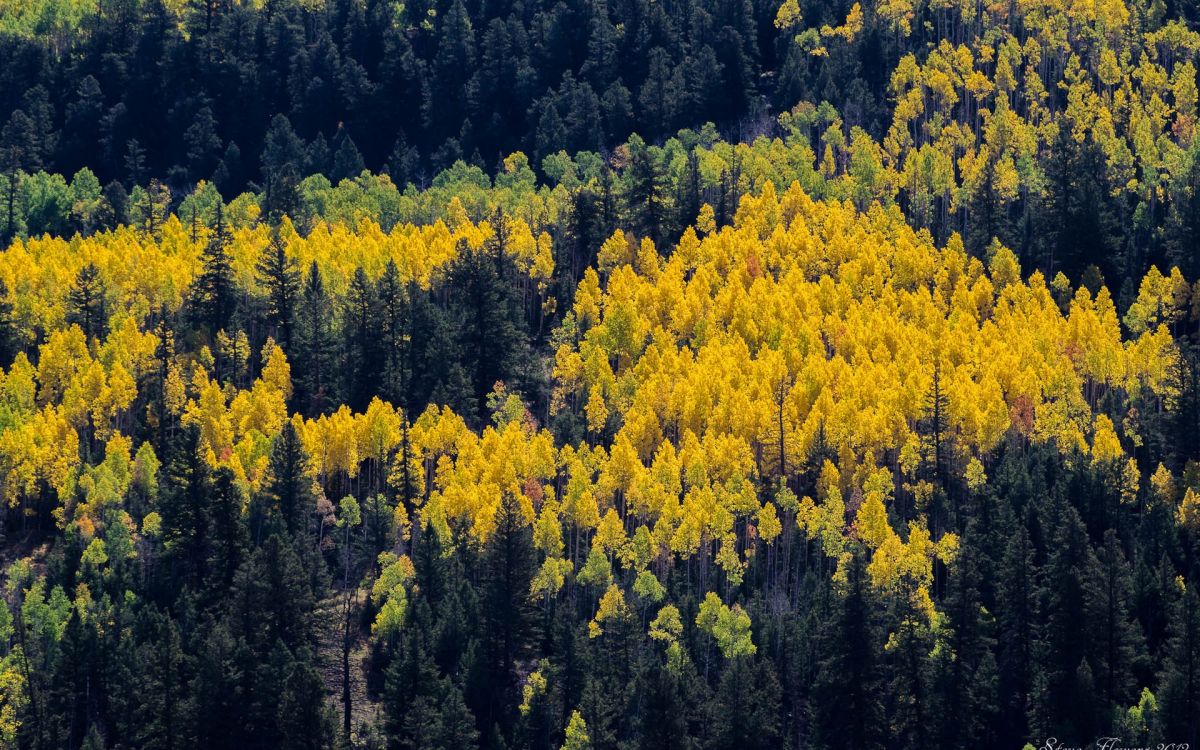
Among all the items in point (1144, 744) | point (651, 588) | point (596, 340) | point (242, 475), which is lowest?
point (1144, 744)

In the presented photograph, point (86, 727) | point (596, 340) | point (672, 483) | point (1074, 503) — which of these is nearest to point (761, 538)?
point (672, 483)

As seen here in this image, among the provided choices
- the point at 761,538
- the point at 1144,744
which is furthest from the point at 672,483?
the point at 1144,744

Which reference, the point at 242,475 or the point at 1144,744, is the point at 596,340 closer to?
the point at 242,475

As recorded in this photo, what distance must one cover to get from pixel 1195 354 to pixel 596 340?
51419 mm

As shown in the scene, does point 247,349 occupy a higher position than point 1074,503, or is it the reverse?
point 247,349

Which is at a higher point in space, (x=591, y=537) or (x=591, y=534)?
(x=591, y=534)

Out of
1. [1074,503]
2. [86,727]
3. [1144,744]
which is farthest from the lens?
[1074,503]

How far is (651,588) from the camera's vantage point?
520ft

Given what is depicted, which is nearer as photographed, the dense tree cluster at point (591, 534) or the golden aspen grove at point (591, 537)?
the golden aspen grove at point (591, 537)

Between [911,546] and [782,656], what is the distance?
15.1 metres

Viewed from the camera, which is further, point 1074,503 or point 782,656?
point 1074,503

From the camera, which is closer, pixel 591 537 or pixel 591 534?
pixel 591 537

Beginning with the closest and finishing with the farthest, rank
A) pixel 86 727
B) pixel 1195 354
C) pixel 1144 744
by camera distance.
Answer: pixel 1144 744
pixel 86 727
pixel 1195 354

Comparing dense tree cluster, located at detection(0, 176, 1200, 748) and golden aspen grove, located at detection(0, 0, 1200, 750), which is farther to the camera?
dense tree cluster, located at detection(0, 176, 1200, 748)
